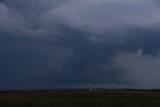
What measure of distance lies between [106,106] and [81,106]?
3.63m

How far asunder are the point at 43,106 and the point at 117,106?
1083 centimetres

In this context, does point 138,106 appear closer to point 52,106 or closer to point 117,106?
point 117,106

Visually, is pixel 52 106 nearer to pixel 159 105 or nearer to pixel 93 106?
pixel 93 106

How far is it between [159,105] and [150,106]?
2819 millimetres

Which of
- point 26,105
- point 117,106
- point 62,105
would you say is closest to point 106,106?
point 117,106

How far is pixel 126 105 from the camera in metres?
63.0

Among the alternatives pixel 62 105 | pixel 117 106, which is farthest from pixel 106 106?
pixel 62 105

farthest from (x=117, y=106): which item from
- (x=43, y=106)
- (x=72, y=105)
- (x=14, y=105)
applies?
(x=14, y=105)

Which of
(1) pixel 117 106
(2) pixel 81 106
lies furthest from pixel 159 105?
(2) pixel 81 106

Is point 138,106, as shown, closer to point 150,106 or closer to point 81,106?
point 150,106

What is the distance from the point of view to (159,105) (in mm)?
65312

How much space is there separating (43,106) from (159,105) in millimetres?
17624

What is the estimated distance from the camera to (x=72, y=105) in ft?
208

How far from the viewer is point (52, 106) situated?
205 ft
